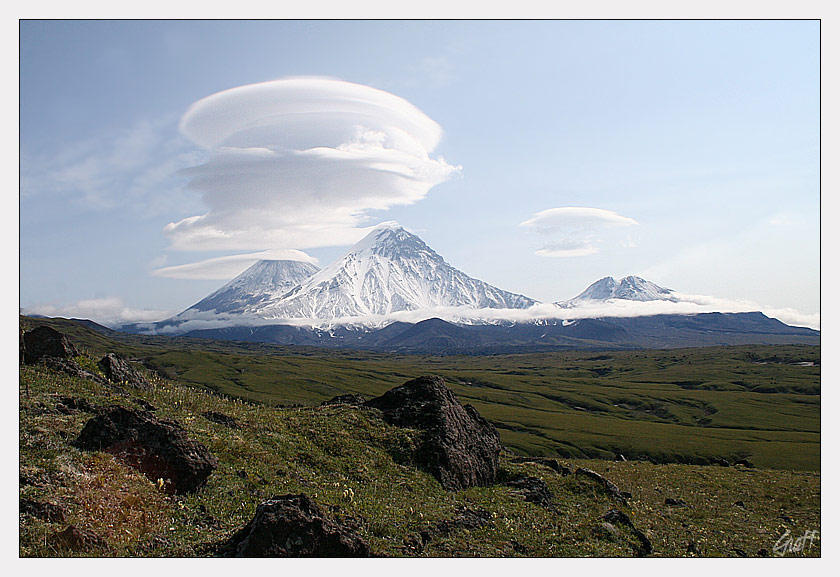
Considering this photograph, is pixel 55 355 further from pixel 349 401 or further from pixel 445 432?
pixel 445 432

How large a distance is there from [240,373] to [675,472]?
538ft

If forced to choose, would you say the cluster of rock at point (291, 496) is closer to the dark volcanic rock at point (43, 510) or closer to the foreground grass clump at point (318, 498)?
the dark volcanic rock at point (43, 510)

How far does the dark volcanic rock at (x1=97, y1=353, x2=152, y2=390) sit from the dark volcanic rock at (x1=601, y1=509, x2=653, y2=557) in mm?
23950

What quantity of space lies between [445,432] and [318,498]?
9.07 metres

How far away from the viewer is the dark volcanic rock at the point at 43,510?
12969mm

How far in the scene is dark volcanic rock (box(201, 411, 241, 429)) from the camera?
75.9ft

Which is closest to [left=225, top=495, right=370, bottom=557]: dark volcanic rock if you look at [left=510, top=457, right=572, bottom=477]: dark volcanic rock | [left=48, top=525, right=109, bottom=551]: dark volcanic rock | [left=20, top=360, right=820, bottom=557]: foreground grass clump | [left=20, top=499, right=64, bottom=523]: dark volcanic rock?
[left=20, top=360, right=820, bottom=557]: foreground grass clump

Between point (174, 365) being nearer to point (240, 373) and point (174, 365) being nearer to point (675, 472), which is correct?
point (240, 373)

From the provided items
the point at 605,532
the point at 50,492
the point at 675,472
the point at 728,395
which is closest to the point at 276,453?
the point at 50,492

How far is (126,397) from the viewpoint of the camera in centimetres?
2311

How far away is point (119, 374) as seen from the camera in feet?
91.1

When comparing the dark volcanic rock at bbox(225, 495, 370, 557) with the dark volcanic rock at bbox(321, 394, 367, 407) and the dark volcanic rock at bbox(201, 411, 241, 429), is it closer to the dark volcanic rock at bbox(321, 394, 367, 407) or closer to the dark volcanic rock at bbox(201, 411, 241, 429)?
the dark volcanic rock at bbox(201, 411, 241, 429)
